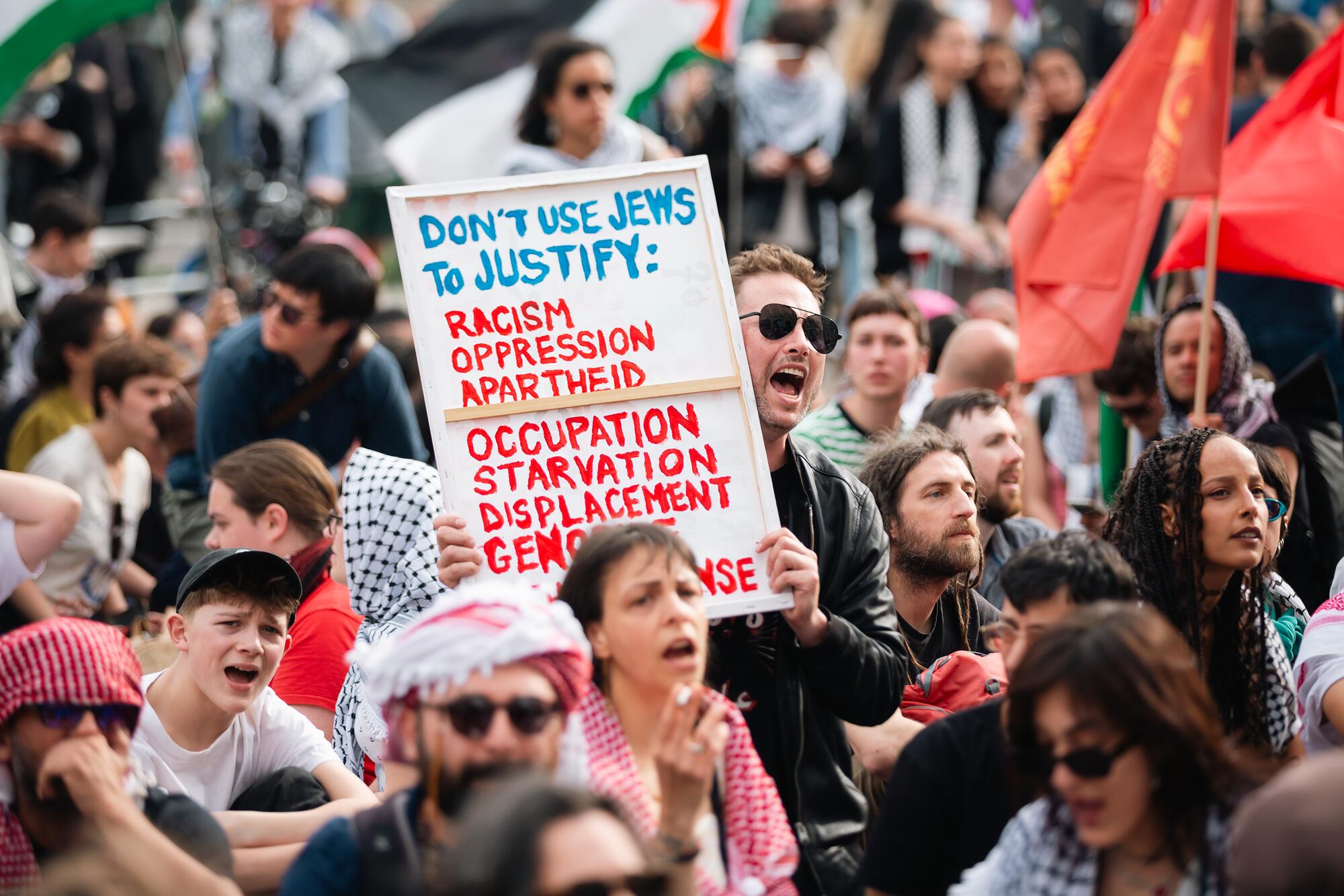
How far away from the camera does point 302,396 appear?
6594 millimetres

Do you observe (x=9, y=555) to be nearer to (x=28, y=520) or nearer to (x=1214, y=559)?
(x=28, y=520)

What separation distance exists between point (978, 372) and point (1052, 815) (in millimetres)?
4079

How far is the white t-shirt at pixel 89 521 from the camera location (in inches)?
253

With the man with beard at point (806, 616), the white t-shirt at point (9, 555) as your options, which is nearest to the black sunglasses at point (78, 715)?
the man with beard at point (806, 616)

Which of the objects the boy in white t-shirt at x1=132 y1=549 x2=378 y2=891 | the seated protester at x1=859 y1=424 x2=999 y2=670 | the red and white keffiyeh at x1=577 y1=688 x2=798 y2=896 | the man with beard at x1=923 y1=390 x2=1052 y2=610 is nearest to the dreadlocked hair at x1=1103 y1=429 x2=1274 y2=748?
the seated protester at x1=859 y1=424 x2=999 y2=670

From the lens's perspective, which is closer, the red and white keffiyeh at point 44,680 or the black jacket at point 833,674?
the red and white keffiyeh at point 44,680

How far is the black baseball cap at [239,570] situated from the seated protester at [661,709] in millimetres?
1025

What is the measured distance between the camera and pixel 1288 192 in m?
6.41

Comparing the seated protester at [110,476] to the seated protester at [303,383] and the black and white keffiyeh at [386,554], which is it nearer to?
the seated protester at [303,383]

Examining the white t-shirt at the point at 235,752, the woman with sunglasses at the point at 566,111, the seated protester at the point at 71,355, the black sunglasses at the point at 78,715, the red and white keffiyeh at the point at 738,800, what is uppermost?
the woman with sunglasses at the point at 566,111

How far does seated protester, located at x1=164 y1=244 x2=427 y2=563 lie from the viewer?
255 inches

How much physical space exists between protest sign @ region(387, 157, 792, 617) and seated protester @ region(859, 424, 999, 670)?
100 centimetres

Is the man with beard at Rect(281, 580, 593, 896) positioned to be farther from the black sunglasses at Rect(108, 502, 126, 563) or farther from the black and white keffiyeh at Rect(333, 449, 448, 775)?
the black sunglasses at Rect(108, 502, 126, 563)

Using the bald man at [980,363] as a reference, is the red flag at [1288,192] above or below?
above
